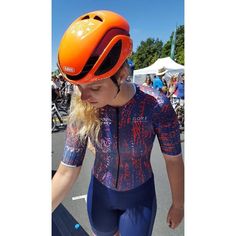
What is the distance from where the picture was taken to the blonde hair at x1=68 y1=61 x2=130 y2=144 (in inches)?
35.1

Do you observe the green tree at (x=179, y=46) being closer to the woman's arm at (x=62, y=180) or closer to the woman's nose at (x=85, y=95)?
the woman's nose at (x=85, y=95)

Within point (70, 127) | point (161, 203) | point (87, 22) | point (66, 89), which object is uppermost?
point (87, 22)

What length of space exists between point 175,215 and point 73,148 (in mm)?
429

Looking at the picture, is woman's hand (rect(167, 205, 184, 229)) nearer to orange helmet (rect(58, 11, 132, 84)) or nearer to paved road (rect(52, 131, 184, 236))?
paved road (rect(52, 131, 184, 236))

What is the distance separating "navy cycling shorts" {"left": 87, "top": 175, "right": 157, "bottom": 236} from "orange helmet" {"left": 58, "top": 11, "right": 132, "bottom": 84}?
461 mm

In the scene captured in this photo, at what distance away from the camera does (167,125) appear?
89 cm

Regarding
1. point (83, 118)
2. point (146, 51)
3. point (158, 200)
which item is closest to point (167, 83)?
point (146, 51)

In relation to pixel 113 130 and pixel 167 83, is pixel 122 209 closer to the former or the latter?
pixel 113 130

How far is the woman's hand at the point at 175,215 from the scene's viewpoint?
98cm

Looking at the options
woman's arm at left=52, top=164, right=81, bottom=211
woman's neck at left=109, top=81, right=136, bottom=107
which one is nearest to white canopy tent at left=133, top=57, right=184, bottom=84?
woman's neck at left=109, top=81, right=136, bottom=107
